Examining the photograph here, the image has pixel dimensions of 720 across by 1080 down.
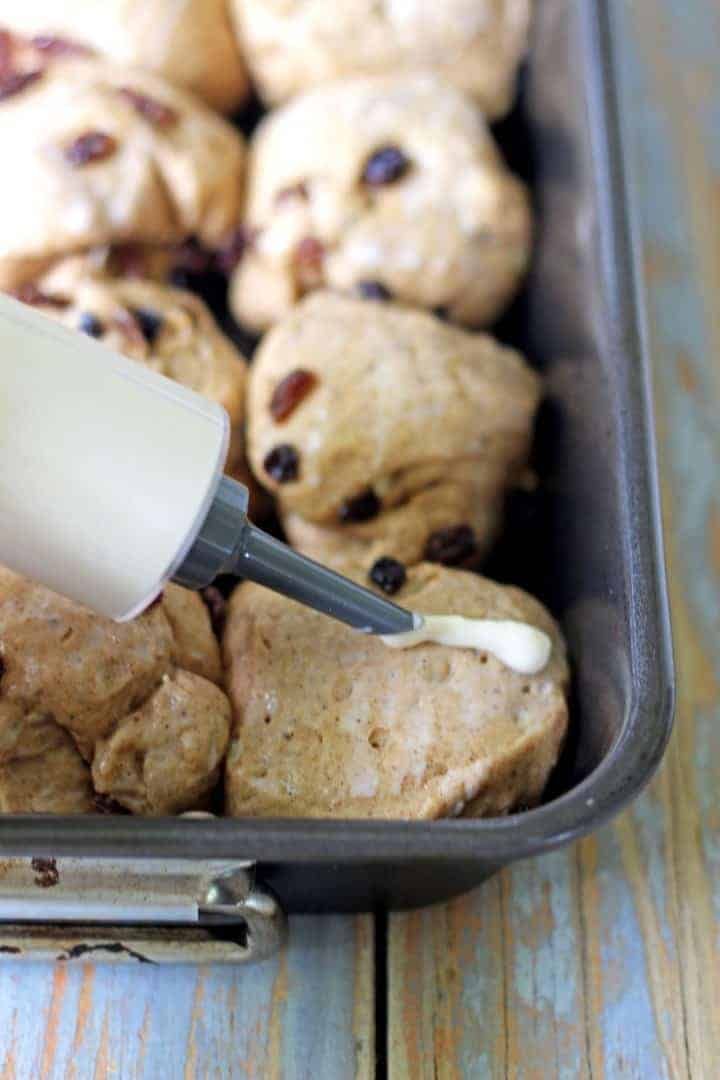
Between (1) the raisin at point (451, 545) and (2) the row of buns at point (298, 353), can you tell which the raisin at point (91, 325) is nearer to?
(2) the row of buns at point (298, 353)

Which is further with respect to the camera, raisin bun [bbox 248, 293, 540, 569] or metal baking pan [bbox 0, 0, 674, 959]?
raisin bun [bbox 248, 293, 540, 569]

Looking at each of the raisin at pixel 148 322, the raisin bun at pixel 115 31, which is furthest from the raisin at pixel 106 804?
the raisin bun at pixel 115 31

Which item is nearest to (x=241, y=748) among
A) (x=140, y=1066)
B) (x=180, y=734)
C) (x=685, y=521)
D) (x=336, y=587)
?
(x=180, y=734)

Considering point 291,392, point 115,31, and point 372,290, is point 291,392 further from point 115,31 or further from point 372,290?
point 115,31

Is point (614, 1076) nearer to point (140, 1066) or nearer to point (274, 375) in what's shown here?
point (140, 1066)

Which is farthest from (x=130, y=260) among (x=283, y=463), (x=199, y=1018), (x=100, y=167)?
(x=199, y=1018)

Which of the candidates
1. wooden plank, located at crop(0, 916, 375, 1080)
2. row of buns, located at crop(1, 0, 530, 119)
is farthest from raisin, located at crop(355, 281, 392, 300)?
wooden plank, located at crop(0, 916, 375, 1080)

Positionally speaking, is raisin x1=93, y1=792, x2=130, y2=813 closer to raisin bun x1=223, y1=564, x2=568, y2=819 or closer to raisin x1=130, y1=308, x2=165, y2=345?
raisin bun x1=223, y1=564, x2=568, y2=819
